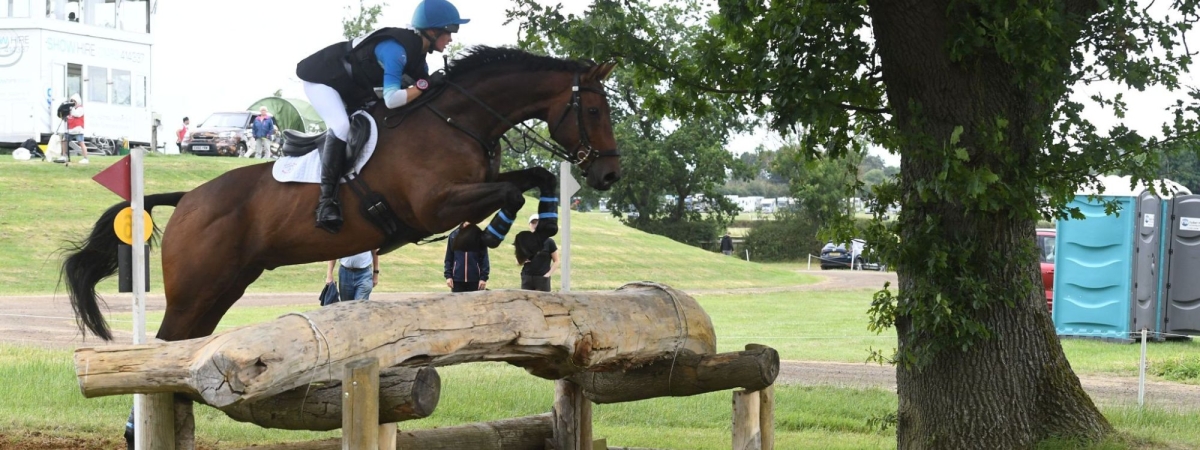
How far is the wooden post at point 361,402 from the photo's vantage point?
3715 mm

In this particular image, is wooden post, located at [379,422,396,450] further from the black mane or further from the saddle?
the black mane

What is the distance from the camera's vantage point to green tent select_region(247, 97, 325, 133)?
127ft

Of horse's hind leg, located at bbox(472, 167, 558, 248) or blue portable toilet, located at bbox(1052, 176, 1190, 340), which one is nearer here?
horse's hind leg, located at bbox(472, 167, 558, 248)

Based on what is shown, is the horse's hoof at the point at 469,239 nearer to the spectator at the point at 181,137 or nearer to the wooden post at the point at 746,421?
the wooden post at the point at 746,421

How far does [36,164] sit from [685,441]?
80.1 feet

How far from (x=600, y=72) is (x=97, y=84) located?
2763 centimetres

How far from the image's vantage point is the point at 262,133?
3200cm

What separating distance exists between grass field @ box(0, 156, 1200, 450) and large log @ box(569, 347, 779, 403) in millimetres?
1390

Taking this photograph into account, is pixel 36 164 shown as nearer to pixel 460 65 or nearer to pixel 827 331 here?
pixel 827 331

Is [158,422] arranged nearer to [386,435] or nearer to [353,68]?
[386,435]

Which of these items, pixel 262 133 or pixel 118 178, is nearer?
pixel 118 178

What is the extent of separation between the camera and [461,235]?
544 centimetres

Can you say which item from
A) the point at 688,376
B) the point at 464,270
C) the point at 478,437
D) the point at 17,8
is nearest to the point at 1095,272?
the point at 464,270

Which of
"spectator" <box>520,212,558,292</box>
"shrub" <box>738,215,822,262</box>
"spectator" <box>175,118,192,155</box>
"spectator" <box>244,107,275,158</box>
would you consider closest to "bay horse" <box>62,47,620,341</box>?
"spectator" <box>520,212,558,292</box>
